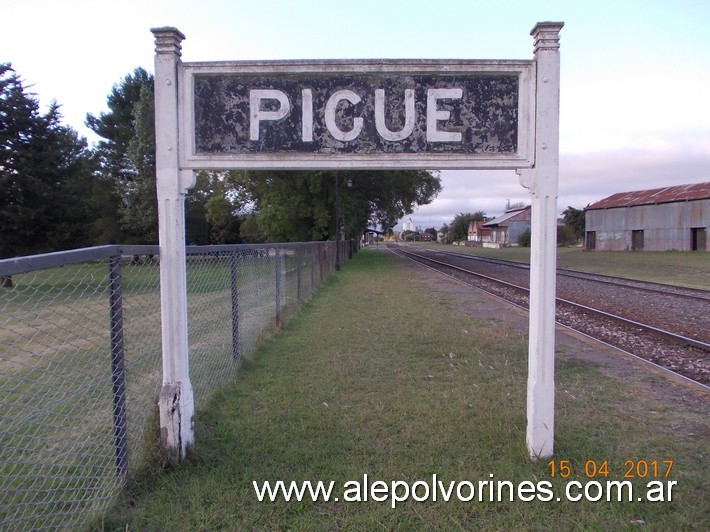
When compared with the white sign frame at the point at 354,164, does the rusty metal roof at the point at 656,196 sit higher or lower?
higher

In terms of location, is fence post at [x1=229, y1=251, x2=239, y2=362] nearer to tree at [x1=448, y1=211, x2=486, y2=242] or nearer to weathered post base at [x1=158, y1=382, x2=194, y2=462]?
weathered post base at [x1=158, y1=382, x2=194, y2=462]

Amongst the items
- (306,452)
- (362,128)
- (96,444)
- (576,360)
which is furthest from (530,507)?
(576,360)

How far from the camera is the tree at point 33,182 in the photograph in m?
21.7

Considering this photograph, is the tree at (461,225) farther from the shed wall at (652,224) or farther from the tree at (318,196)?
the tree at (318,196)

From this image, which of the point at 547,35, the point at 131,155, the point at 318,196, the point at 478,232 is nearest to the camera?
the point at 547,35

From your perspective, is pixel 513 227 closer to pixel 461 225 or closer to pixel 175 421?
pixel 461 225

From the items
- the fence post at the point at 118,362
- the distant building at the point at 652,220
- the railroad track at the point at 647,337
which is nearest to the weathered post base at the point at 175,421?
the fence post at the point at 118,362

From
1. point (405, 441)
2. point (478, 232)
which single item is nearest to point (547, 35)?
point (405, 441)

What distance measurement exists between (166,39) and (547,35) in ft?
8.84

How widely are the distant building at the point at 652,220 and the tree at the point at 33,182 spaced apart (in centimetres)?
4499

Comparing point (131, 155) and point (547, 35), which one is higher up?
point (131, 155)

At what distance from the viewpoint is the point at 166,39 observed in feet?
11.9

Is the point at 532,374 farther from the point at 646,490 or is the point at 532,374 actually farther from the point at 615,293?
the point at 615,293

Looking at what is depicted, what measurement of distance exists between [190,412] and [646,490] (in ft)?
10.3
